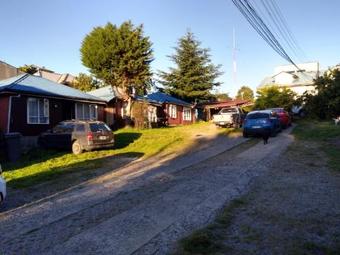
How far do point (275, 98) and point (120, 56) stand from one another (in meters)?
19.2

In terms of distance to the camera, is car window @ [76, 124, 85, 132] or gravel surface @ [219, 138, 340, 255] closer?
gravel surface @ [219, 138, 340, 255]

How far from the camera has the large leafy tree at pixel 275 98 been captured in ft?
158

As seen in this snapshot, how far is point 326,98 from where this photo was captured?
42375 millimetres

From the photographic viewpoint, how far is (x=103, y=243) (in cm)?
712

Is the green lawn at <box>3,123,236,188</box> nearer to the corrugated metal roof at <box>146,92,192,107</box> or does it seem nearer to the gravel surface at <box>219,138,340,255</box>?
the gravel surface at <box>219,138,340,255</box>

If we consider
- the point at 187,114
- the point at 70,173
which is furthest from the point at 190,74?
the point at 70,173

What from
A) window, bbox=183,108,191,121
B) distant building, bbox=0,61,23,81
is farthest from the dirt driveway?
window, bbox=183,108,191,121

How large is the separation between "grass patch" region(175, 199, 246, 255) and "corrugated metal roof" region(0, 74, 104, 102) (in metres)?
19.8

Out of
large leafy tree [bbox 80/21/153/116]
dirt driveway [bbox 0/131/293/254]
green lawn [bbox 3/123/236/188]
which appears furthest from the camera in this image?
large leafy tree [bbox 80/21/153/116]

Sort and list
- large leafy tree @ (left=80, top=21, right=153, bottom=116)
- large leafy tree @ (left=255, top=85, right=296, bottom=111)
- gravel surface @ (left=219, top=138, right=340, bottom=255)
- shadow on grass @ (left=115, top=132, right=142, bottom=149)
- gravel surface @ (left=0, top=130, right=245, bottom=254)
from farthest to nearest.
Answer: large leafy tree @ (left=255, top=85, right=296, bottom=111)
large leafy tree @ (left=80, top=21, right=153, bottom=116)
shadow on grass @ (left=115, top=132, right=142, bottom=149)
gravel surface @ (left=0, top=130, right=245, bottom=254)
gravel surface @ (left=219, top=138, right=340, bottom=255)

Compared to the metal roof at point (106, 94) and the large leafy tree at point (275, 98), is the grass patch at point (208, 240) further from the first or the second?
the large leafy tree at point (275, 98)

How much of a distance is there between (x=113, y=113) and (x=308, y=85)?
44.7 m

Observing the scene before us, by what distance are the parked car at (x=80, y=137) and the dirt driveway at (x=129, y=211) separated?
664cm

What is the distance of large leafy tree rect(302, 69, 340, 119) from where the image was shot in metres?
40.9
